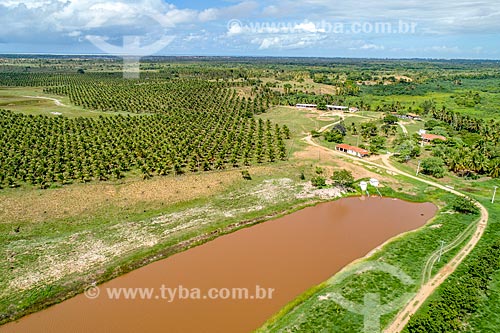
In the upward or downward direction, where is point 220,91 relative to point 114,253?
upward

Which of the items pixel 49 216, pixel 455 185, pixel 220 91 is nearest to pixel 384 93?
pixel 220 91

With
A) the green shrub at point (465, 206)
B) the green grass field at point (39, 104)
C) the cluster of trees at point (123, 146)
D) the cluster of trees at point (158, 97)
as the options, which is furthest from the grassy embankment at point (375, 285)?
the green grass field at point (39, 104)

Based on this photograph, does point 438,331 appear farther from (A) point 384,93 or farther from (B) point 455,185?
(A) point 384,93

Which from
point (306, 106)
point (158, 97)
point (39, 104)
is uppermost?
point (158, 97)

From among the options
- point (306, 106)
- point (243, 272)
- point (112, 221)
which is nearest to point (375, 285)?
point (243, 272)

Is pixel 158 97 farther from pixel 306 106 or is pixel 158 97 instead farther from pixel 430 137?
pixel 430 137

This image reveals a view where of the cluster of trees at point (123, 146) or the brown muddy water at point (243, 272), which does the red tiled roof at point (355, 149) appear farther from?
the brown muddy water at point (243, 272)
